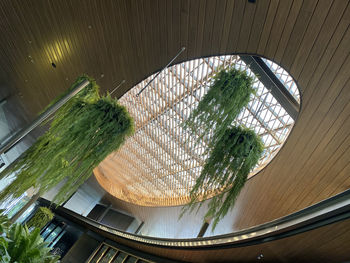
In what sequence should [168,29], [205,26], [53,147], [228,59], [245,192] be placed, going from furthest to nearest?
1. [245,192]
2. [228,59]
3. [168,29]
4. [205,26]
5. [53,147]

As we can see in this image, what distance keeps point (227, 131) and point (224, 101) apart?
2.79 ft

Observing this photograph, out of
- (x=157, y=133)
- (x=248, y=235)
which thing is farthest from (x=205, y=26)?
(x=157, y=133)

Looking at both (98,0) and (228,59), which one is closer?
(98,0)

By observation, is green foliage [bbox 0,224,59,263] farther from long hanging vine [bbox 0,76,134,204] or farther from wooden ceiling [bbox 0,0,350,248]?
wooden ceiling [bbox 0,0,350,248]

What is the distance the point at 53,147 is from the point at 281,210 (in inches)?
323

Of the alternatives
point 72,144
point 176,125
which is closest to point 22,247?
point 72,144

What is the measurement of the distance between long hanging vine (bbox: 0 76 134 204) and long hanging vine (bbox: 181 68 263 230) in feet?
6.43

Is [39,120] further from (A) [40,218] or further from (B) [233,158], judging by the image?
(A) [40,218]

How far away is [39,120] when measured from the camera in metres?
5.14

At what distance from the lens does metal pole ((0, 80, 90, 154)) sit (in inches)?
180

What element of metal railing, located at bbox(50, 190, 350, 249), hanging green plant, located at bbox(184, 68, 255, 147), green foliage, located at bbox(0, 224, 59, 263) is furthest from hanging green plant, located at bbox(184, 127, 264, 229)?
green foliage, located at bbox(0, 224, 59, 263)

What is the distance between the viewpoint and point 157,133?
16000 mm

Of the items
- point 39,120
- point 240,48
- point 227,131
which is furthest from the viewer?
point 240,48

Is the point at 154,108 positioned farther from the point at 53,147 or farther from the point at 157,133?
the point at 53,147
